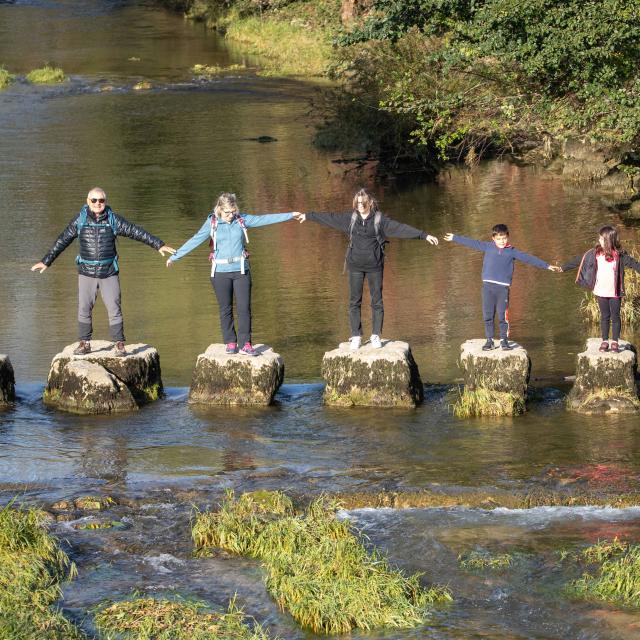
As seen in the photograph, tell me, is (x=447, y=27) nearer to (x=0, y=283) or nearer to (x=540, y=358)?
(x=540, y=358)

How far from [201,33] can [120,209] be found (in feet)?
116

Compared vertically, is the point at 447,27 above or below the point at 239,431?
above

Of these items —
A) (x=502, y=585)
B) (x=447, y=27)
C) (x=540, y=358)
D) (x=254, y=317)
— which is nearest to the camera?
(x=502, y=585)

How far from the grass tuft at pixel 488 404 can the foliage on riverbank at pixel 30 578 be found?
4303 millimetres

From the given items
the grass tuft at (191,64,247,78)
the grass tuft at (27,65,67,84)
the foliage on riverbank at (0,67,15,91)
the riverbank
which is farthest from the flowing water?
the grass tuft at (191,64,247,78)

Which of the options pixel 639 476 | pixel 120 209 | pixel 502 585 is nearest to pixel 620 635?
pixel 502 585

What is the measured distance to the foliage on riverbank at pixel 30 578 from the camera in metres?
7.91

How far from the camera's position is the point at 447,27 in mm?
18062

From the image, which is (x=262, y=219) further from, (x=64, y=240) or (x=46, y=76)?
(x=46, y=76)

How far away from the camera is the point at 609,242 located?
12.0 metres

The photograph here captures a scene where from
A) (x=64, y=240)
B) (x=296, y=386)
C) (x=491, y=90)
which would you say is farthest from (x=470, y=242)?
(x=491, y=90)

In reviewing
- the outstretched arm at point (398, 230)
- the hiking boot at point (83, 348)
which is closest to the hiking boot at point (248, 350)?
the hiking boot at point (83, 348)

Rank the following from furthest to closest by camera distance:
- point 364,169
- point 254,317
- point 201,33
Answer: point 201,33 < point 364,169 < point 254,317

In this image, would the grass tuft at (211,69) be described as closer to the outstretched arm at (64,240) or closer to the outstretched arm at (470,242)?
the outstretched arm at (64,240)
